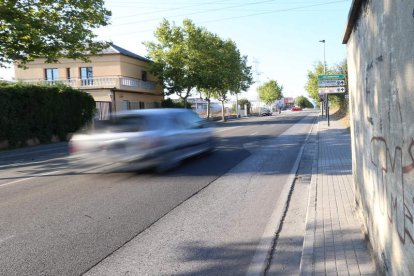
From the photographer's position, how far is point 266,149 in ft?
50.6

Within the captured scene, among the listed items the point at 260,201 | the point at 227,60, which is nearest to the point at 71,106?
the point at 260,201

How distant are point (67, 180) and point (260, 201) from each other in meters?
4.72

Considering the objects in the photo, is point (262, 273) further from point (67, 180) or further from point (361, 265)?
point (67, 180)

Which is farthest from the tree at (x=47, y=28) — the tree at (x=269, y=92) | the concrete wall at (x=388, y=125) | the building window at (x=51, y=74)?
the tree at (x=269, y=92)

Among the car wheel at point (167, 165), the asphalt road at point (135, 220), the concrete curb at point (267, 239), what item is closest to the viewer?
the concrete curb at point (267, 239)

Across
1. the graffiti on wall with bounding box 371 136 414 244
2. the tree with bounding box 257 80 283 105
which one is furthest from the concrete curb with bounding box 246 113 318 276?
the tree with bounding box 257 80 283 105

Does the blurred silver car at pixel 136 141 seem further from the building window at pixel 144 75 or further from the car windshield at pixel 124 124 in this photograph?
the building window at pixel 144 75

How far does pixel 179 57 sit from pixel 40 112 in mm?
26498

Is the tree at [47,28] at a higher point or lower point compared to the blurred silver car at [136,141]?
higher

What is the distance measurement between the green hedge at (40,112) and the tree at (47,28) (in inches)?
71.2

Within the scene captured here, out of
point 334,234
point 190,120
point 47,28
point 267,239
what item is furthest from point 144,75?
point 334,234

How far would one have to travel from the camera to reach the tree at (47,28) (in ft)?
64.3

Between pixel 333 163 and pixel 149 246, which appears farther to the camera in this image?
pixel 333 163

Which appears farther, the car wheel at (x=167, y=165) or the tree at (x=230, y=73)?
the tree at (x=230, y=73)
